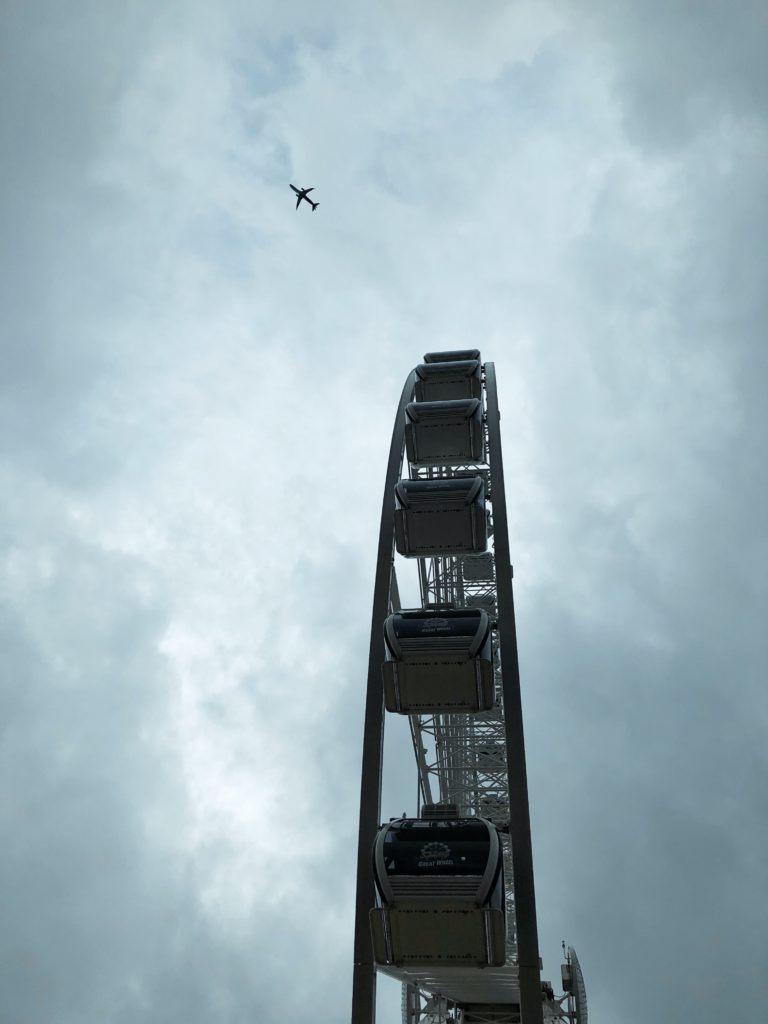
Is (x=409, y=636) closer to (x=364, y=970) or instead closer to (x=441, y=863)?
(x=441, y=863)

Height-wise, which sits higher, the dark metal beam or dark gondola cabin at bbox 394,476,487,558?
dark gondola cabin at bbox 394,476,487,558

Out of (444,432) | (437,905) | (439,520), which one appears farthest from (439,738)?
(437,905)

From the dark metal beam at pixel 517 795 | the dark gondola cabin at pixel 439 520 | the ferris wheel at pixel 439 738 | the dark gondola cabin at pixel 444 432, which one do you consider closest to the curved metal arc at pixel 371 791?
the ferris wheel at pixel 439 738

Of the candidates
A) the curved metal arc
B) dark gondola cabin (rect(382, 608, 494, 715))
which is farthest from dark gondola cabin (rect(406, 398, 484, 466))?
dark gondola cabin (rect(382, 608, 494, 715))

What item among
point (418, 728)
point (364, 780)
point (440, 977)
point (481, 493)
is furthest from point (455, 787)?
point (364, 780)

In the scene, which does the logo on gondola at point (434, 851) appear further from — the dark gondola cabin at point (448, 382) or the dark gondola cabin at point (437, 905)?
the dark gondola cabin at point (448, 382)

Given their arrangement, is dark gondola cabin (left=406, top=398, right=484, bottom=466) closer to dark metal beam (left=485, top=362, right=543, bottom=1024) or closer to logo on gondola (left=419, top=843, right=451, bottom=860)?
dark metal beam (left=485, top=362, right=543, bottom=1024)
